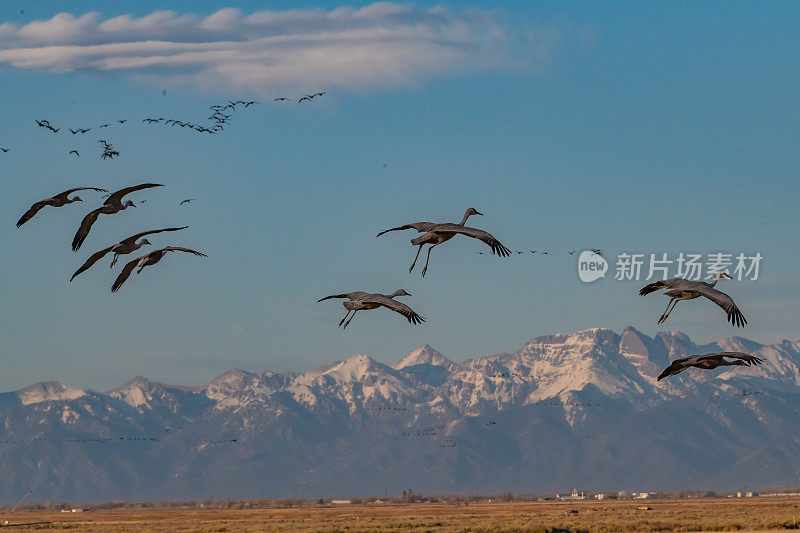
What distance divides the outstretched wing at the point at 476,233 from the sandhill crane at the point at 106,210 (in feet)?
32.2

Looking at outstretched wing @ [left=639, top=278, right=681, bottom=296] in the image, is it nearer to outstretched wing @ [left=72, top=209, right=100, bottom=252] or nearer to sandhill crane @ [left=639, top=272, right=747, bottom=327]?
sandhill crane @ [left=639, top=272, right=747, bottom=327]

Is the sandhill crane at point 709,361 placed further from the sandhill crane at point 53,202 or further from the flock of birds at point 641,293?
the sandhill crane at point 53,202

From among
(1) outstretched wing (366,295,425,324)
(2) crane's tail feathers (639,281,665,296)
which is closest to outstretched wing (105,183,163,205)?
(1) outstretched wing (366,295,425,324)

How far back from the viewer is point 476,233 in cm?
3934

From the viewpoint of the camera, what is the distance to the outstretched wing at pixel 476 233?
37.2 m

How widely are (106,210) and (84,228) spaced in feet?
7.22

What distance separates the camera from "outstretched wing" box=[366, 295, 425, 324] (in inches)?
1430

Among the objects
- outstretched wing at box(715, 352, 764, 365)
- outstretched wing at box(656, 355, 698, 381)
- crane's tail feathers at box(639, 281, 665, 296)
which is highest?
crane's tail feathers at box(639, 281, 665, 296)

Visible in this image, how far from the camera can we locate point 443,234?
139 ft

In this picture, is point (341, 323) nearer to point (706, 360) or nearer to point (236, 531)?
point (706, 360)

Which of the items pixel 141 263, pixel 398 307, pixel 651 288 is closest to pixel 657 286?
pixel 651 288

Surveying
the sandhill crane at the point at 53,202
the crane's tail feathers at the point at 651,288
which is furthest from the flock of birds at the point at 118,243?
the crane's tail feathers at the point at 651,288

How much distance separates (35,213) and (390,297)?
40.4 feet

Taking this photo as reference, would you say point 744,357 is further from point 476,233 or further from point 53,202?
point 53,202
